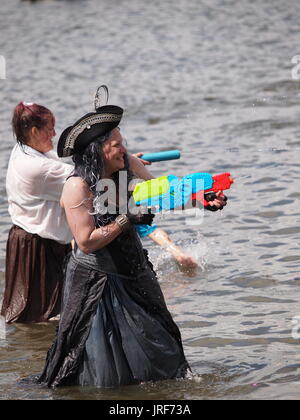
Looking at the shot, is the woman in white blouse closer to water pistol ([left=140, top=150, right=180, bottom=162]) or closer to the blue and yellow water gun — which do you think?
water pistol ([left=140, top=150, right=180, bottom=162])

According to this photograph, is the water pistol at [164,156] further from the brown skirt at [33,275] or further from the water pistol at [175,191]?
the brown skirt at [33,275]

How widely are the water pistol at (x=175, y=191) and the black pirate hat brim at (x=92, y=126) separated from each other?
359mm

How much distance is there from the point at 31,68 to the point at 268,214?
11.9m

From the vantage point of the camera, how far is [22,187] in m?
7.59

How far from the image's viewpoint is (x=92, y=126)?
5723mm

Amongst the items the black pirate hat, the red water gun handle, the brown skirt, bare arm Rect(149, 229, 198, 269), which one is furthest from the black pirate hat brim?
bare arm Rect(149, 229, 198, 269)

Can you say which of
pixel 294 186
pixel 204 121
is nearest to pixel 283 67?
pixel 204 121

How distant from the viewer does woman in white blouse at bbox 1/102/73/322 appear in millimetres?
7465

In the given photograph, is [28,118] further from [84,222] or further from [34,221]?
[84,222]

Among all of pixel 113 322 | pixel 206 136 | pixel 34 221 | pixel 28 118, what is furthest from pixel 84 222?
pixel 206 136

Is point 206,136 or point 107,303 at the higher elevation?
point 206,136

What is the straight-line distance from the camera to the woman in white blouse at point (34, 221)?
7.46m

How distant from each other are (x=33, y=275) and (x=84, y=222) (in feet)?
7.03
